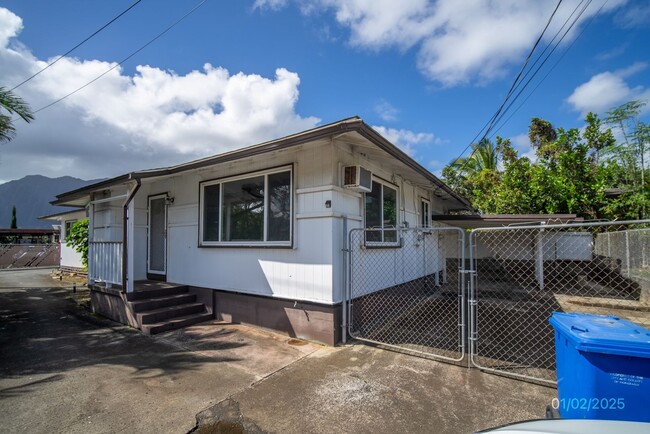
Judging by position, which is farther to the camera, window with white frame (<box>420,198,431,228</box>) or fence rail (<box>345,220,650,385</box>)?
window with white frame (<box>420,198,431,228</box>)

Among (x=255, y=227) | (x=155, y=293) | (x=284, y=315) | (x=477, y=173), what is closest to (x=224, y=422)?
(x=284, y=315)

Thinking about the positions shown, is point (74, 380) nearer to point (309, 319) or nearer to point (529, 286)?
point (309, 319)

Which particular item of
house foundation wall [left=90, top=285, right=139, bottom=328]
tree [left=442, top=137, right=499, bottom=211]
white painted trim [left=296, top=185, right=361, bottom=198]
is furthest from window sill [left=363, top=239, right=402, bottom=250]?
tree [left=442, top=137, right=499, bottom=211]

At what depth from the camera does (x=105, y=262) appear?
659cm

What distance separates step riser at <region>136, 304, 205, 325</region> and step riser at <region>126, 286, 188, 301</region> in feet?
1.70

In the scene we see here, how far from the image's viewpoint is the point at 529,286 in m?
10.7

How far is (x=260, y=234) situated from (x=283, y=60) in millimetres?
4402

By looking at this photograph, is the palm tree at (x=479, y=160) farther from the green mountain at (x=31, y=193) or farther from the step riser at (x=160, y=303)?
the green mountain at (x=31, y=193)

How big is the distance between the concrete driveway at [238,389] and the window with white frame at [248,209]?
173 cm

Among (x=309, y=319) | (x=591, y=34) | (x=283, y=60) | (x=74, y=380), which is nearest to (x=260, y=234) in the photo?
(x=309, y=319)

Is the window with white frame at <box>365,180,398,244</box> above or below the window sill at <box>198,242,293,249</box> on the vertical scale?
above

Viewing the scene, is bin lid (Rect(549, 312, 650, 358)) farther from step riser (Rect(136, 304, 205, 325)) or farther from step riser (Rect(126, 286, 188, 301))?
step riser (Rect(126, 286, 188, 301))

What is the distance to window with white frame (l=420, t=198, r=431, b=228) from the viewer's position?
903 cm

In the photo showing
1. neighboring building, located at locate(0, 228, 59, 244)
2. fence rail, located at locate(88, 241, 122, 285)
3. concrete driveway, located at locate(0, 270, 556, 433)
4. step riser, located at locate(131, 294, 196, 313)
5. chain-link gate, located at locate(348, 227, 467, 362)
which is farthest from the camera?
neighboring building, located at locate(0, 228, 59, 244)
